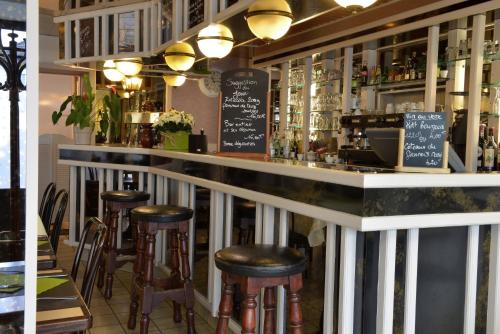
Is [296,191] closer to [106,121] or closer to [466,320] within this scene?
[466,320]

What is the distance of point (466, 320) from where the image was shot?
2355mm

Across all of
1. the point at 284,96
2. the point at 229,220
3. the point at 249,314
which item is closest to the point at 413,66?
the point at 284,96

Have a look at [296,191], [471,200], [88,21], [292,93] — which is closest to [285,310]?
[296,191]

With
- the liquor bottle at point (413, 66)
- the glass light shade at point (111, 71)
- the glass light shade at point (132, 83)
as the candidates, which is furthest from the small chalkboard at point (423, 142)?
the glass light shade at point (132, 83)

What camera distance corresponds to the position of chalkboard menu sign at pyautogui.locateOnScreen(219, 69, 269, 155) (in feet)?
11.6

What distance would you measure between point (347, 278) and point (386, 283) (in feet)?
0.54

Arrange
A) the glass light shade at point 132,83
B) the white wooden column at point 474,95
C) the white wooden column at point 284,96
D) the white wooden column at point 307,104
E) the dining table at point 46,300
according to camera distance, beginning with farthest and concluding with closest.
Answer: the glass light shade at point 132,83
the white wooden column at point 284,96
the white wooden column at point 307,104
the white wooden column at point 474,95
the dining table at point 46,300

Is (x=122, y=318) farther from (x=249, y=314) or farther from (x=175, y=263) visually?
(x=249, y=314)

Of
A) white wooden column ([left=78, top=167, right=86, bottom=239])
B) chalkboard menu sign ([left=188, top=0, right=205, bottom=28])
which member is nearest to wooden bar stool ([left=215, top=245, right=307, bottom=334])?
chalkboard menu sign ([left=188, top=0, right=205, bottom=28])

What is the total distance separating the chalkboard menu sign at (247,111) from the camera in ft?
11.6

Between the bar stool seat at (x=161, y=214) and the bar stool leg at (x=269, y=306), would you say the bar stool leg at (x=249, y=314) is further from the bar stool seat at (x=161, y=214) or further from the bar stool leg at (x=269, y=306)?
the bar stool seat at (x=161, y=214)

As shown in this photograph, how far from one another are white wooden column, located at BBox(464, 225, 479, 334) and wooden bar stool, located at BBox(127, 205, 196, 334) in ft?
5.47

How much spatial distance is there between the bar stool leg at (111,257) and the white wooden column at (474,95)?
3088mm

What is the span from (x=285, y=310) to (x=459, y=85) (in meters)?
3.30
